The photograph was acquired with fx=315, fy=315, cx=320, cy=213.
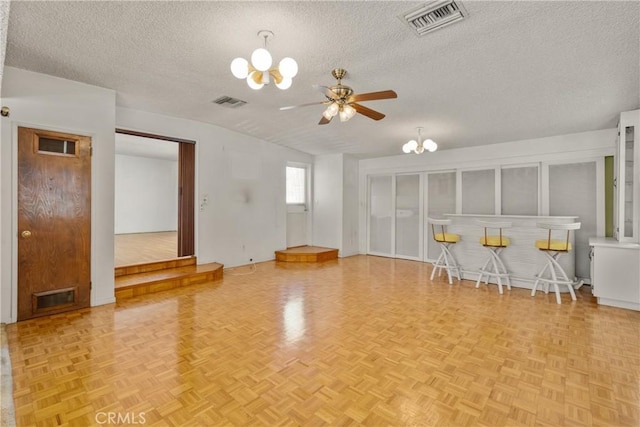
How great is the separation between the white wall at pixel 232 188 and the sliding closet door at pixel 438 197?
3338 mm

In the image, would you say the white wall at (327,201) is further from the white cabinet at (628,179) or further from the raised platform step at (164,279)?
the white cabinet at (628,179)

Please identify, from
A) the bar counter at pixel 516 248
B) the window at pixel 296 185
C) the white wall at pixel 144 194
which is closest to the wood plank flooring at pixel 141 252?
the white wall at pixel 144 194

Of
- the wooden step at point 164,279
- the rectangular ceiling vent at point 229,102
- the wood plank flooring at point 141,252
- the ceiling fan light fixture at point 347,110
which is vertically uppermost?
the rectangular ceiling vent at point 229,102

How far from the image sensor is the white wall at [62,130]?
11.2 feet

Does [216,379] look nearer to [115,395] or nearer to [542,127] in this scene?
[115,395]

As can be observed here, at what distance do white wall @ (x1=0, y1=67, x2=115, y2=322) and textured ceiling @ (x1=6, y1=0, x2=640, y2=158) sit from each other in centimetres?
20

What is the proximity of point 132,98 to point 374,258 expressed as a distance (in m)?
5.83

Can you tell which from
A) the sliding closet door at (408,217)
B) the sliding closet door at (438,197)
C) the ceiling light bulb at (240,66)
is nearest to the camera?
the ceiling light bulb at (240,66)

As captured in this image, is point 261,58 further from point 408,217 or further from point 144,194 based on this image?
point 144,194

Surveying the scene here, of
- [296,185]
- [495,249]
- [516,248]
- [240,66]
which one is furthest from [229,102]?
[516,248]

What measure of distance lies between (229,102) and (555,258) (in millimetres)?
5277

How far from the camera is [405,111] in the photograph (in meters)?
4.68

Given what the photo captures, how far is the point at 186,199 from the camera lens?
577 centimetres

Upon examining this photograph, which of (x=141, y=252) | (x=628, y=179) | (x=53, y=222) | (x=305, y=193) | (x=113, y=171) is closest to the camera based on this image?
(x=53, y=222)
